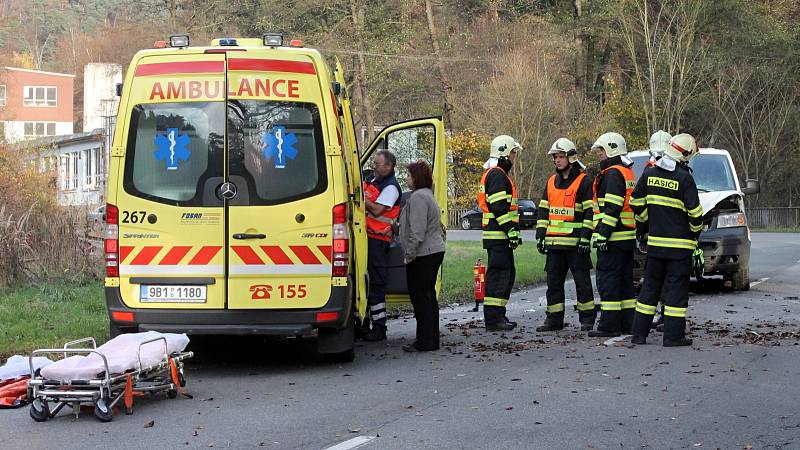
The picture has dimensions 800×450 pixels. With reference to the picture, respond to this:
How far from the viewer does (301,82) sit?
9.49 metres

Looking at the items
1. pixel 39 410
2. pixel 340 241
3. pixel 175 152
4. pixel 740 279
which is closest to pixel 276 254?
pixel 340 241

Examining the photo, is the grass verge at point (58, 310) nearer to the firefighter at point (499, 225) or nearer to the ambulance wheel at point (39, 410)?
the firefighter at point (499, 225)

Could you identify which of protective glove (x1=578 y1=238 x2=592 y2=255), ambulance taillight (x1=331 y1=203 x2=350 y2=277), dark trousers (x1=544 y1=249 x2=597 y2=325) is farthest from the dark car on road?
ambulance taillight (x1=331 y1=203 x2=350 y2=277)

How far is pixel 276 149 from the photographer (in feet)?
31.1

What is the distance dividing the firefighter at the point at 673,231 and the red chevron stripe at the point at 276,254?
381cm

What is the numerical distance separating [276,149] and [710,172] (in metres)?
9.99

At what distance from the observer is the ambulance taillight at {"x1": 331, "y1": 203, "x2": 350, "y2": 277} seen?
9.42 m

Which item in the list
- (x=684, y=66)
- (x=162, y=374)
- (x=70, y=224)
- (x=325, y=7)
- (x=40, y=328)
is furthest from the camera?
(x=684, y=66)

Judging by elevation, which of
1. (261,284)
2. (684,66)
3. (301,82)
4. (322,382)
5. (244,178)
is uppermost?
(684,66)

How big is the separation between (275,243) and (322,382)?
120 cm

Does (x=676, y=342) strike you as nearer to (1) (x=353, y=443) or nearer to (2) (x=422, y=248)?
(2) (x=422, y=248)

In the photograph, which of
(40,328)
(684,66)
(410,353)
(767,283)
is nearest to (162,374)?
(410,353)

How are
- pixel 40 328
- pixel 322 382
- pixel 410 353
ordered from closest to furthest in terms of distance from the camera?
pixel 322 382, pixel 410 353, pixel 40 328

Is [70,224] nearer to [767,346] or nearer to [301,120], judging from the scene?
[301,120]
